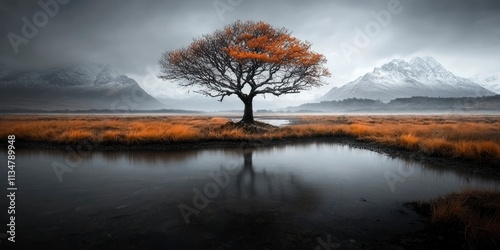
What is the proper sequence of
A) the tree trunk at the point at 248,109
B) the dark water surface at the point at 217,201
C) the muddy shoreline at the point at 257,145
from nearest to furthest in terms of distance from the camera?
1. the dark water surface at the point at 217,201
2. the muddy shoreline at the point at 257,145
3. the tree trunk at the point at 248,109

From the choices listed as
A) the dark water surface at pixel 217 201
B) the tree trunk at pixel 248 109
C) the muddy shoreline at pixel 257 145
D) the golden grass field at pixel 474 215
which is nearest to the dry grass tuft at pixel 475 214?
the golden grass field at pixel 474 215

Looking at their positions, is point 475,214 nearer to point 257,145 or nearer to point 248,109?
point 257,145

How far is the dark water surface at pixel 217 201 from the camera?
4094 mm

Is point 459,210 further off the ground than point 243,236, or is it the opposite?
point 459,210

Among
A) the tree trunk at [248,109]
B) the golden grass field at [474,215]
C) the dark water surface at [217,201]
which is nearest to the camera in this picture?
the golden grass field at [474,215]

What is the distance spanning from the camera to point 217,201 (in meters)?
5.92

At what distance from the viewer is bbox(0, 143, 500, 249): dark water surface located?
4.09 metres

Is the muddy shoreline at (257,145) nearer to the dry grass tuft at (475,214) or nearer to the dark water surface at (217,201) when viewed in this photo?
the dark water surface at (217,201)

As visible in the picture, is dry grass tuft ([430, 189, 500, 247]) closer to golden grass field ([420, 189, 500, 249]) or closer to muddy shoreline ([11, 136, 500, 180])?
golden grass field ([420, 189, 500, 249])

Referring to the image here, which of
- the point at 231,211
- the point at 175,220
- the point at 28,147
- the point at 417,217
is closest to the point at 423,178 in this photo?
the point at 417,217

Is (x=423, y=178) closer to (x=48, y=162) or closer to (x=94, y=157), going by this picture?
(x=94, y=157)

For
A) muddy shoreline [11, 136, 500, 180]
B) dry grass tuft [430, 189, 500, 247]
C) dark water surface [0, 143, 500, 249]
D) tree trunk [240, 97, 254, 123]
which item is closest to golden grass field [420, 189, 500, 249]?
dry grass tuft [430, 189, 500, 247]

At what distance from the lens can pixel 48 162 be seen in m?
10.4

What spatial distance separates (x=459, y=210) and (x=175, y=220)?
5.74 metres
